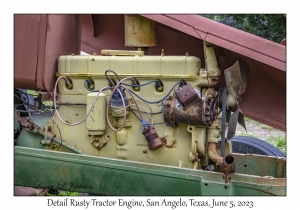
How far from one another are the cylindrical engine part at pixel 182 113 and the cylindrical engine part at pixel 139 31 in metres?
0.59

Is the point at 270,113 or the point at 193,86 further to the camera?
the point at 270,113

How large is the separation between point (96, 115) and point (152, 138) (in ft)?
1.47

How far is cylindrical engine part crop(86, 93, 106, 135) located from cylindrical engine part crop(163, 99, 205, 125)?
469mm

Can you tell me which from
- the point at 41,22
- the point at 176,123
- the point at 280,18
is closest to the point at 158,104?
the point at 176,123

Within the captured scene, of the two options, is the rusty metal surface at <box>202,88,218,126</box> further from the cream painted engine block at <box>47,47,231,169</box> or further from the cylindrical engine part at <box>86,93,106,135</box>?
the cylindrical engine part at <box>86,93,106,135</box>

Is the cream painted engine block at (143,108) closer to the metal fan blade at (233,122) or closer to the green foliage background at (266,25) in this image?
the metal fan blade at (233,122)

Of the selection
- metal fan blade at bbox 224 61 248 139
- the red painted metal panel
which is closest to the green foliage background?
metal fan blade at bbox 224 61 248 139

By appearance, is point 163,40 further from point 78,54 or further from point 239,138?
point 239,138

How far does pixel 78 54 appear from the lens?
4.50 meters

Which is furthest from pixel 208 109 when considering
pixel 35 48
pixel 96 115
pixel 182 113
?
pixel 35 48

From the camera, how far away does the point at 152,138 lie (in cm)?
396

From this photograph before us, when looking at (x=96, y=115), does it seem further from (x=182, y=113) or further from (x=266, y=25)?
(x=266, y=25)

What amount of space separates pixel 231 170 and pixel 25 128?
1709 millimetres

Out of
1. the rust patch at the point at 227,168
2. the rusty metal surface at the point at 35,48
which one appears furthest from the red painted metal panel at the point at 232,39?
the rusty metal surface at the point at 35,48
